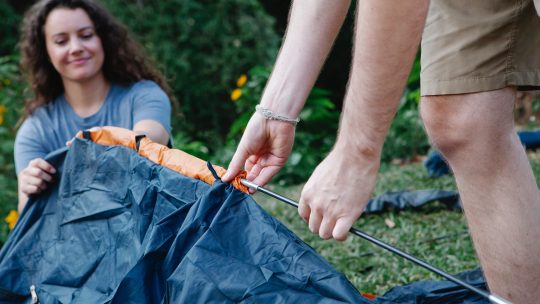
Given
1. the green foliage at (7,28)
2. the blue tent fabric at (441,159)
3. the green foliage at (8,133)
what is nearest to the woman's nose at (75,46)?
the green foliage at (8,133)

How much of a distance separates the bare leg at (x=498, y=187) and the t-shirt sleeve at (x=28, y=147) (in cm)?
172

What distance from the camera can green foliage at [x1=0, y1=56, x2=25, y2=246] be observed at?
3.21m

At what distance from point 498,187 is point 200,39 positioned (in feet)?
16.0

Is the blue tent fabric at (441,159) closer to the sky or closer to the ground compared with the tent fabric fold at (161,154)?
closer to the ground

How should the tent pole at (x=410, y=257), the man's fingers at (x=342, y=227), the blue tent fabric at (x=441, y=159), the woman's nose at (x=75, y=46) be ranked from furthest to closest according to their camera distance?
the blue tent fabric at (x=441, y=159), the woman's nose at (x=75, y=46), the man's fingers at (x=342, y=227), the tent pole at (x=410, y=257)

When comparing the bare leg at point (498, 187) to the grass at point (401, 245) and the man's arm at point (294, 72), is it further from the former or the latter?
the grass at point (401, 245)

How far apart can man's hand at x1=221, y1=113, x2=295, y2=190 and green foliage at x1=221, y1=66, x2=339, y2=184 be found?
2917 mm

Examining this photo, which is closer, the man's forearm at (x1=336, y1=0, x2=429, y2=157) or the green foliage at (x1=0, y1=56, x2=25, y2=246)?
the man's forearm at (x1=336, y1=0, x2=429, y2=157)

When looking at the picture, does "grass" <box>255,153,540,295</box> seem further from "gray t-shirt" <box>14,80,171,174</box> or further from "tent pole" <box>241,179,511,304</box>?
"tent pole" <box>241,179,511,304</box>

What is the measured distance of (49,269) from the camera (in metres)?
1.76

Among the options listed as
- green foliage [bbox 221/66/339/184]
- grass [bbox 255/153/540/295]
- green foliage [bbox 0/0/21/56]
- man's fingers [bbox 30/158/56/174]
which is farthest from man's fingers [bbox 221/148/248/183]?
green foliage [bbox 0/0/21/56]

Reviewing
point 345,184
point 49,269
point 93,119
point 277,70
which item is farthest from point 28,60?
point 345,184

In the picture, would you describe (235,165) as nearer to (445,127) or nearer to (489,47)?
(445,127)

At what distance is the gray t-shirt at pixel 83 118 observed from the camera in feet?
8.27
